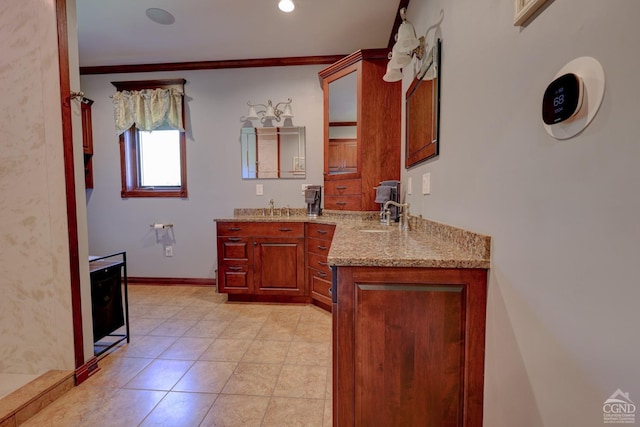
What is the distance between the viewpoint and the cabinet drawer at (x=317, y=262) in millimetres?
2492

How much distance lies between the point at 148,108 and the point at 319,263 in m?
2.66

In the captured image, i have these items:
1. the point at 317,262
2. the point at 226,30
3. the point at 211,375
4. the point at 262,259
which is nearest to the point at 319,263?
the point at 317,262

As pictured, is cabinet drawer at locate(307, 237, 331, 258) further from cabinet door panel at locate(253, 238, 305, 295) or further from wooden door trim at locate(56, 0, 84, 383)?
wooden door trim at locate(56, 0, 84, 383)

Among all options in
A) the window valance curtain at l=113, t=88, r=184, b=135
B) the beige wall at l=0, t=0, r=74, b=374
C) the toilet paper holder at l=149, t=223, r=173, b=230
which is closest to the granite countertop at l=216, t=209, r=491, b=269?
the beige wall at l=0, t=0, r=74, b=374

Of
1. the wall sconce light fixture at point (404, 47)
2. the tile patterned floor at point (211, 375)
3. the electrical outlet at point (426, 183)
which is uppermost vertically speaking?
the wall sconce light fixture at point (404, 47)

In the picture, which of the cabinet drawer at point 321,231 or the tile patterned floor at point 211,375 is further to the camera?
the cabinet drawer at point 321,231

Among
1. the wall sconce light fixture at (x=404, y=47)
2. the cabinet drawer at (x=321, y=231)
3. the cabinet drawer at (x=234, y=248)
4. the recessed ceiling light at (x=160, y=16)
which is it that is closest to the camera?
the wall sconce light fixture at (x=404, y=47)

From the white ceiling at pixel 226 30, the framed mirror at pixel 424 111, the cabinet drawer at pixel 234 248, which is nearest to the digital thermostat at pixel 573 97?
the framed mirror at pixel 424 111

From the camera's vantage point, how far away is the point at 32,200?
4.81 ft

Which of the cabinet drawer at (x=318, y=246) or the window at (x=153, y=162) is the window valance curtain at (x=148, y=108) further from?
the cabinet drawer at (x=318, y=246)

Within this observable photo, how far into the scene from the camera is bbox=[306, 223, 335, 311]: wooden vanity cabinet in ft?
8.13

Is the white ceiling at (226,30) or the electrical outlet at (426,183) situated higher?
the white ceiling at (226,30)

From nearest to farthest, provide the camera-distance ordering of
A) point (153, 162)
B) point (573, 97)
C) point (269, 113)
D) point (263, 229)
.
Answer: point (573, 97), point (263, 229), point (269, 113), point (153, 162)

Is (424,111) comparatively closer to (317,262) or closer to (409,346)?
(409,346)
